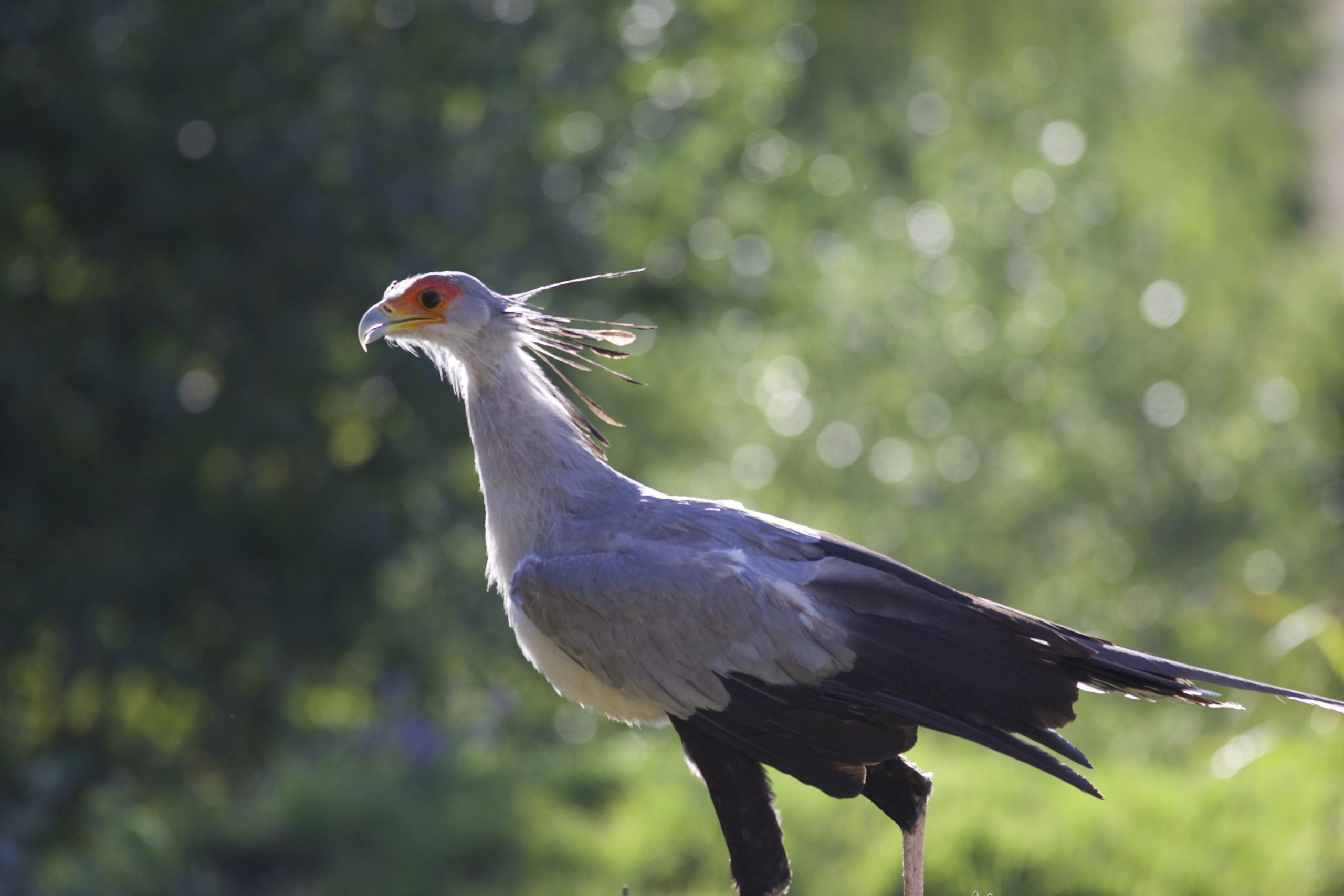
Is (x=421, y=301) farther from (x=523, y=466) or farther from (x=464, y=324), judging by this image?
(x=523, y=466)

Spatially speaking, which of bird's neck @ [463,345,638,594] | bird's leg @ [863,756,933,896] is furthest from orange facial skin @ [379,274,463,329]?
bird's leg @ [863,756,933,896]

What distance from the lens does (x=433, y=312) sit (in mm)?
3814

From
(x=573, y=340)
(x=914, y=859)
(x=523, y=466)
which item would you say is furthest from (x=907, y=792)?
(x=573, y=340)

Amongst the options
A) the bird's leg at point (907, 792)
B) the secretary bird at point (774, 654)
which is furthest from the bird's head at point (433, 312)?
the bird's leg at point (907, 792)

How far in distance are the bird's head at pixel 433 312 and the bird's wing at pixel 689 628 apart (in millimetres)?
861

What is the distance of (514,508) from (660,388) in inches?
237

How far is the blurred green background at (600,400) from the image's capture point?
19.1 feet

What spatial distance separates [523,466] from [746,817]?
1.13 metres

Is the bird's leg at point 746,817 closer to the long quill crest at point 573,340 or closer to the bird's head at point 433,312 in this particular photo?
the long quill crest at point 573,340

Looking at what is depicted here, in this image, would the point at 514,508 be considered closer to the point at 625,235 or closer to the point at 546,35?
the point at 546,35

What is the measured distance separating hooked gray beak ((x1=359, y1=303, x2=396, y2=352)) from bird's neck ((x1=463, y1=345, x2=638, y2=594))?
25cm

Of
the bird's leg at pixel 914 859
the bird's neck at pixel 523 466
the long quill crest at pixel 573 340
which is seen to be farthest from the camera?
the long quill crest at pixel 573 340

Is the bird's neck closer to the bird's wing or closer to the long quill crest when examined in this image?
the long quill crest

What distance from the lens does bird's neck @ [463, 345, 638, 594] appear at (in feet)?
12.0
